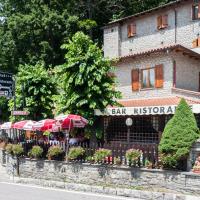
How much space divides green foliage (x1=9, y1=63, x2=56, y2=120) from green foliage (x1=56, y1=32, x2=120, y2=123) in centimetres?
447

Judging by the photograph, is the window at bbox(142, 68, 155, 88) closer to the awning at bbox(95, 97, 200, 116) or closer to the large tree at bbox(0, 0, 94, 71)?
the awning at bbox(95, 97, 200, 116)

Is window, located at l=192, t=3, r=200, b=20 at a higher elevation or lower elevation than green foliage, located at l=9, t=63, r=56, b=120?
higher

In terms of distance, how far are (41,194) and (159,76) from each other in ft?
44.2

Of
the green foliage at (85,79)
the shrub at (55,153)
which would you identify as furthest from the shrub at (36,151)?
the green foliage at (85,79)

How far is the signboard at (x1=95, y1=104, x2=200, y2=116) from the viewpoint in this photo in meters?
23.5

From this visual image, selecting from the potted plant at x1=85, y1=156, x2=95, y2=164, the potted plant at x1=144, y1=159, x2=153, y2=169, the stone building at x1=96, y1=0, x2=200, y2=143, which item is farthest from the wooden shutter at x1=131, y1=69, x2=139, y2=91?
the potted plant at x1=144, y1=159, x2=153, y2=169

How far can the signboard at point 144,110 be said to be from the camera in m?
23.5

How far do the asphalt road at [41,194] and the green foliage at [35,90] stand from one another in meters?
10.0

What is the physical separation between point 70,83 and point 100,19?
27540mm

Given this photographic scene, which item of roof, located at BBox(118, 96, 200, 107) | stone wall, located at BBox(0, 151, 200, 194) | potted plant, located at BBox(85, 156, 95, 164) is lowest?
stone wall, located at BBox(0, 151, 200, 194)

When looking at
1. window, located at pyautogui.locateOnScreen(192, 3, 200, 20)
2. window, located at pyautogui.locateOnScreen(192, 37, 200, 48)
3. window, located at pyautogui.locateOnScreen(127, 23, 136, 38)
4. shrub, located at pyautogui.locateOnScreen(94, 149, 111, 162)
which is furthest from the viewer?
window, located at pyautogui.locateOnScreen(127, 23, 136, 38)

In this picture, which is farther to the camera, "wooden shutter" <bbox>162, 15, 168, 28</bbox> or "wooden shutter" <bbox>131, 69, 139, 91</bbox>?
"wooden shutter" <bbox>162, 15, 168, 28</bbox>

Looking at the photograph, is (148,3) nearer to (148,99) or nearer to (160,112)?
(148,99)

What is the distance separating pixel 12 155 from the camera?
24188 mm
